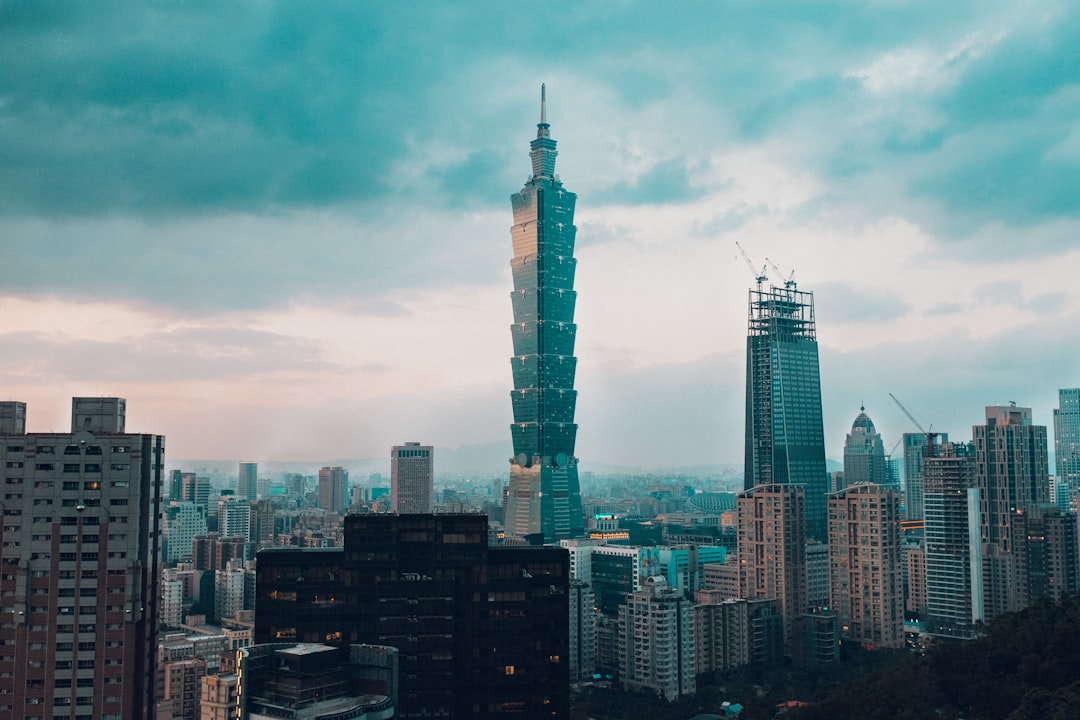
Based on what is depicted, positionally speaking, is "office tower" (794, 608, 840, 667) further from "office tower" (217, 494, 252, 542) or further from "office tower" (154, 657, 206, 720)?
"office tower" (217, 494, 252, 542)

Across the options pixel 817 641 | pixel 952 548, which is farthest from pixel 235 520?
pixel 952 548

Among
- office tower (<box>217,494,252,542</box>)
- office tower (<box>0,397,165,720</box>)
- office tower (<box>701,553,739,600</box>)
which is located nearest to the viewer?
office tower (<box>0,397,165,720</box>)

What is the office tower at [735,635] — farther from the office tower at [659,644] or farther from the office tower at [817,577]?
the office tower at [817,577]

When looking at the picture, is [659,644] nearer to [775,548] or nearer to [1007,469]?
[775,548]

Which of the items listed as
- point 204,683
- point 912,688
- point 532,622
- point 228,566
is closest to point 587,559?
point 228,566

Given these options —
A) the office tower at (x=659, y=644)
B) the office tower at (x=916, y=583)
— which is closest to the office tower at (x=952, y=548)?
the office tower at (x=916, y=583)

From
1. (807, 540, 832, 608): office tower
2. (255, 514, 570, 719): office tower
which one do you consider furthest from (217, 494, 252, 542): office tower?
(255, 514, 570, 719): office tower
